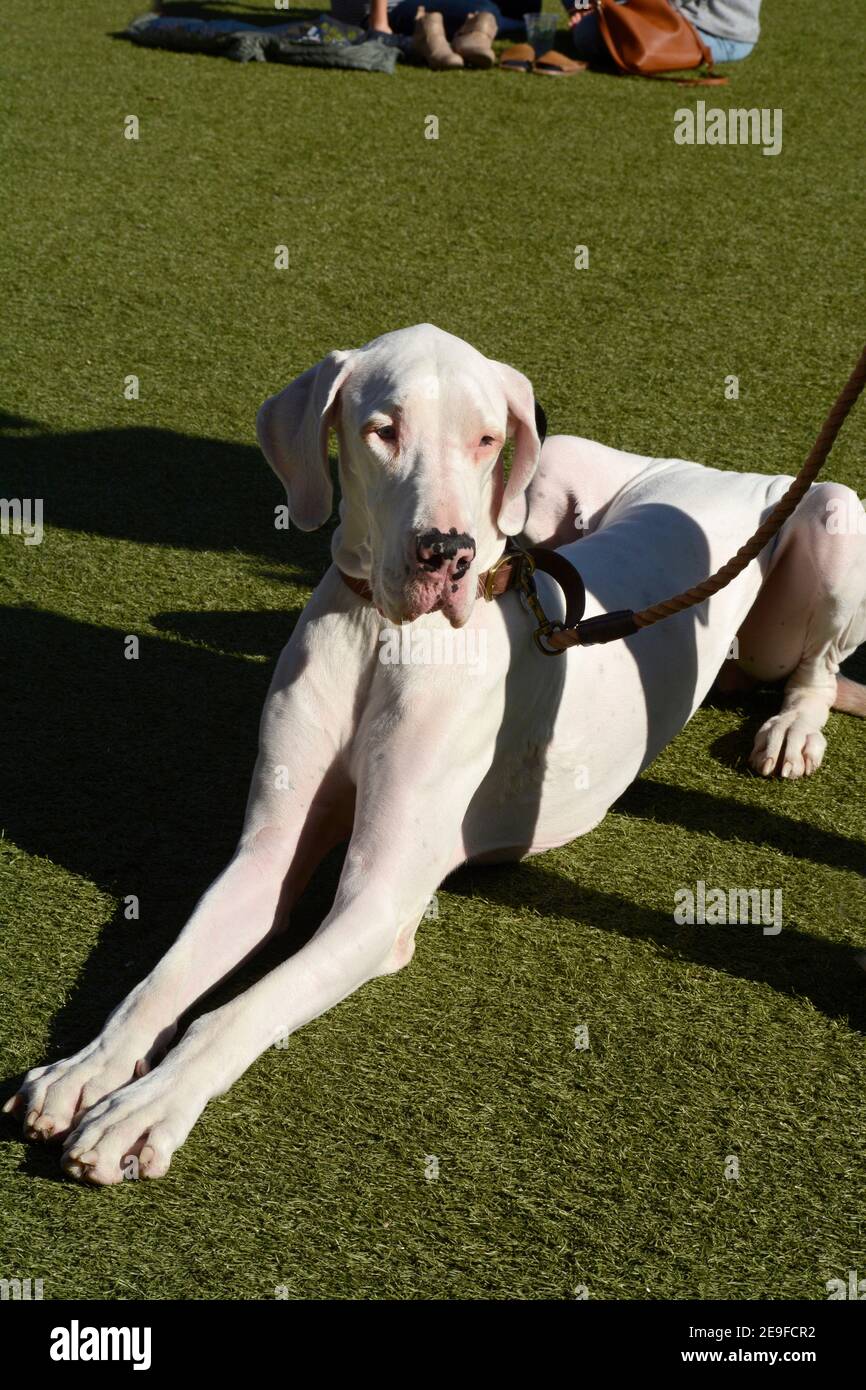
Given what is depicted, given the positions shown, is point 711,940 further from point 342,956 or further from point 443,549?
point 443,549

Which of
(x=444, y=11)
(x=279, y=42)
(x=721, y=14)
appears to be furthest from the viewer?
(x=721, y=14)

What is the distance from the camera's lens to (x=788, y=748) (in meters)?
3.95

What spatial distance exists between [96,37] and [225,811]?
8.41m

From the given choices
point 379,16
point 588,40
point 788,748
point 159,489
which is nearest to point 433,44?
point 379,16

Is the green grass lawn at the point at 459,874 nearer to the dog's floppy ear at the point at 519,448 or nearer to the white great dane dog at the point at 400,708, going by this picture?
the white great dane dog at the point at 400,708

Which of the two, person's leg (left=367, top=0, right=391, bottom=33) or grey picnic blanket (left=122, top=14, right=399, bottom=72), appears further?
person's leg (left=367, top=0, right=391, bottom=33)

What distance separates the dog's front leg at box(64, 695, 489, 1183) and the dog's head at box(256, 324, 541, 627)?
1.09 feet

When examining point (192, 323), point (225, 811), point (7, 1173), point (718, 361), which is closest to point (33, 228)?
point (192, 323)

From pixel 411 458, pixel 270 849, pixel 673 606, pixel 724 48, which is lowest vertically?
pixel 270 849

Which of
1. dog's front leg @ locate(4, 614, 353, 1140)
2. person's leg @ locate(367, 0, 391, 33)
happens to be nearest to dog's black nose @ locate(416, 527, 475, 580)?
dog's front leg @ locate(4, 614, 353, 1140)

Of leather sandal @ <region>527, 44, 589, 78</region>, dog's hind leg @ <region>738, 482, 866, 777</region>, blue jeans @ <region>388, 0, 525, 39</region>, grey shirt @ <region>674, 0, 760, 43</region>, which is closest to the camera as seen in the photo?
dog's hind leg @ <region>738, 482, 866, 777</region>

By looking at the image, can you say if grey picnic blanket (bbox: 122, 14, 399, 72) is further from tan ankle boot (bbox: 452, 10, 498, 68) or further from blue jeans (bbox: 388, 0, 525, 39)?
tan ankle boot (bbox: 452, 10, 498, 68)

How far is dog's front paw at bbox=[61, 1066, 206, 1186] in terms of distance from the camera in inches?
96.2

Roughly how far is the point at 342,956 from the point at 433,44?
8.57m
